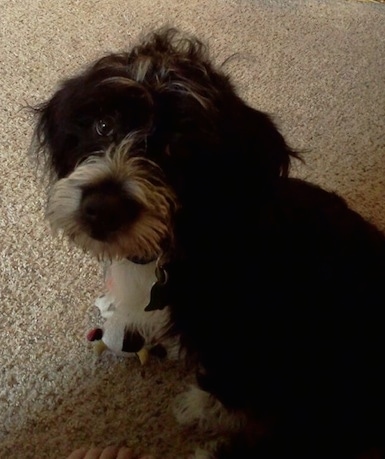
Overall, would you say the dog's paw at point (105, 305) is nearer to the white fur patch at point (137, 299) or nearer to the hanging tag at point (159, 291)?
the white fur patch at point (137, 299)

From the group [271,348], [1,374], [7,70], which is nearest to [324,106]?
[7,70]

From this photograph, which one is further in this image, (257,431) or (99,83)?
(257,431)

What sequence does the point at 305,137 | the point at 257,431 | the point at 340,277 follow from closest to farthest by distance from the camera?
the point at 340,277 < the point at 257,431 < the point at 305,137

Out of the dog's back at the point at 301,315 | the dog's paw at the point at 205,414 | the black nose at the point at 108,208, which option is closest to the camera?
the black nose at the point at 108,208

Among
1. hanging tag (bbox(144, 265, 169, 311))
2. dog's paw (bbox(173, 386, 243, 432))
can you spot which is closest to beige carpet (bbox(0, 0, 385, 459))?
dog's paw (bbox(173, 386, 243, 432))

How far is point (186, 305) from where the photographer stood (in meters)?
A: 1.02

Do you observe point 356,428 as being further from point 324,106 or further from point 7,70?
point 7,70

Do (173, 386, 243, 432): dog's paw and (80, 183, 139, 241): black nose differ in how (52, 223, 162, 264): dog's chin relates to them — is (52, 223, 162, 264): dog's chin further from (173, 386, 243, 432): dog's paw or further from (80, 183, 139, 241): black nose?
(173, 386, 243, 432): dog's paw

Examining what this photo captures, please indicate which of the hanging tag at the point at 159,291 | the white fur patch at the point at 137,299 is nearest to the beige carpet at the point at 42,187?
the white fur patch at the point at 137,299

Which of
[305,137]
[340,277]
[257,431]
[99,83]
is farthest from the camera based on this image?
[305,137]

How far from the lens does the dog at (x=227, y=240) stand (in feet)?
2.90

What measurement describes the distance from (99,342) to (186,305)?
327mm

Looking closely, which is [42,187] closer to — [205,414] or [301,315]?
[205,414]

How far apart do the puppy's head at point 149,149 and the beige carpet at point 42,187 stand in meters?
Answer: 0.40
